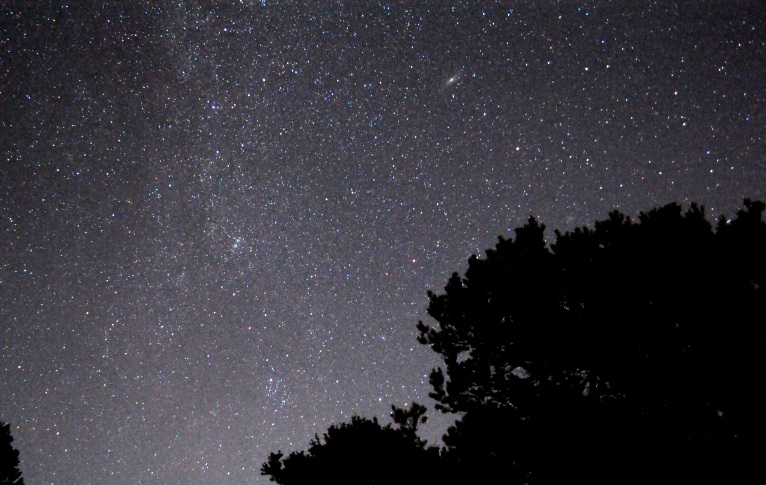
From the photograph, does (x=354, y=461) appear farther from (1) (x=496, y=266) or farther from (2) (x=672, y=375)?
(2) (x=672, y=375)

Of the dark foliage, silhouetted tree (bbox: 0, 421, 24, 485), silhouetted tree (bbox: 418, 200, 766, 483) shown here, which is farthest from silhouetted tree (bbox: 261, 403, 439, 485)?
silhouetted tree (bbox: 0, 421, 24, 485)

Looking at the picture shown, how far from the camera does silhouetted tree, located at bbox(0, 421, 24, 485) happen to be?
16.0 meters

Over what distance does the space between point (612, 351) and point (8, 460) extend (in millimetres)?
21125

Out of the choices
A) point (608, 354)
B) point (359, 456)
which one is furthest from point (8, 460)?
point (608, 354)

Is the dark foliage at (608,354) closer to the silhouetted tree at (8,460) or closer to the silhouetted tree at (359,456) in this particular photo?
the silhouetted tree at (359,456)

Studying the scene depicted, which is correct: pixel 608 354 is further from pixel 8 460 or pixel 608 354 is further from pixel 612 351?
pixel 8 460

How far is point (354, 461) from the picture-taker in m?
12.4

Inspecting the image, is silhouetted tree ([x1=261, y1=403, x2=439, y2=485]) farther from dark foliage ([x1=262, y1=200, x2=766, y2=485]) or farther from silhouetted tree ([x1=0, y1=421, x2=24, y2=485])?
silhouetted tree ([x1=0, y1=421, x2=24, y2=485])

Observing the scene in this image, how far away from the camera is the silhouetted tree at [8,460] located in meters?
16.0

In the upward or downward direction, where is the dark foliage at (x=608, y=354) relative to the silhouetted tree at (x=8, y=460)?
downward

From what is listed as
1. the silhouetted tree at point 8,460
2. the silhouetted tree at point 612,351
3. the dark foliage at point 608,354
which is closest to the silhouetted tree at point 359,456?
the dark foliage at point 608,354

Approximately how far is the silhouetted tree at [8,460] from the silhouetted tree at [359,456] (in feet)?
34.7

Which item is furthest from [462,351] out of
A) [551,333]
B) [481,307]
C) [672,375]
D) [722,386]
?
[722,386]

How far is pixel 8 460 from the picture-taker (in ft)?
53.4
